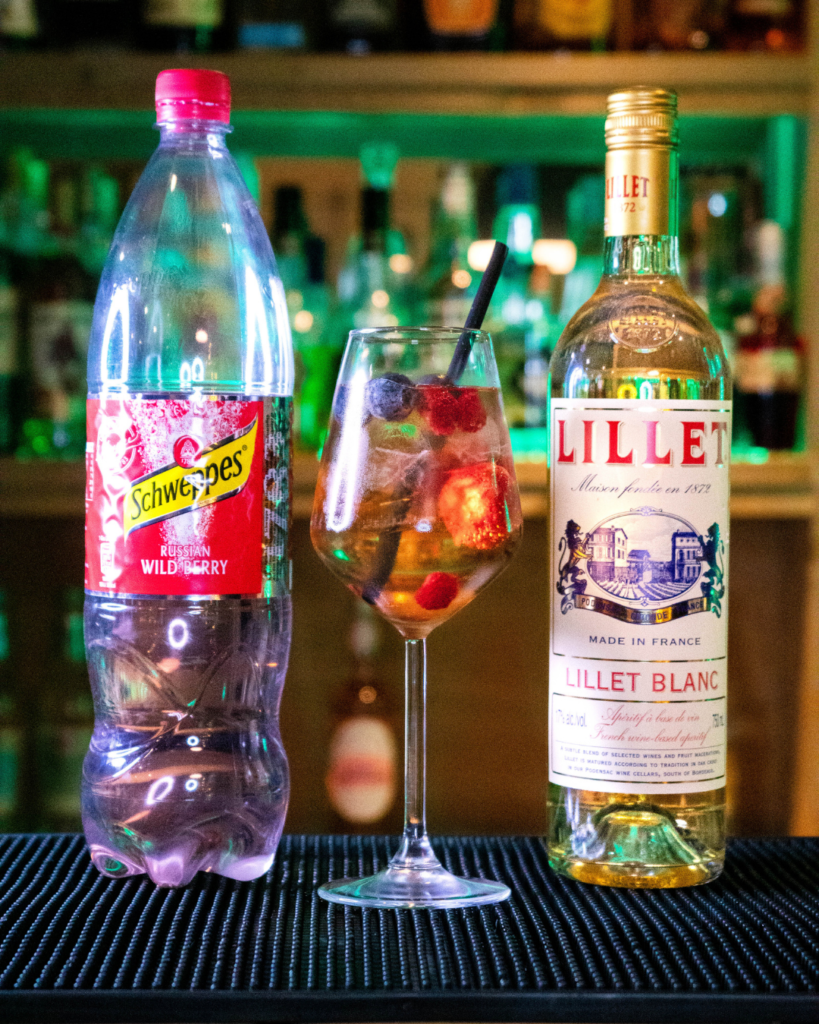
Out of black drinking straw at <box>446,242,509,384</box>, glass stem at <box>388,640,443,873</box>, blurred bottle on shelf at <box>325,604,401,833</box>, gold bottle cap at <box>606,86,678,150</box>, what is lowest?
blurred bottle on shelf at <box>325,604,401,833</box>

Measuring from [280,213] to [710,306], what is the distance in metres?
0.61

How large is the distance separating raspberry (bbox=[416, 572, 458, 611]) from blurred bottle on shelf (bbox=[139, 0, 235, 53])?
1.04m

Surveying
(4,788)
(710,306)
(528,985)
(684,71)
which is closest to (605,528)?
(528,985)

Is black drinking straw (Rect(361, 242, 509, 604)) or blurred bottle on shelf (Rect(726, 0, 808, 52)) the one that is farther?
blurred bottle on shelf (Rect(726, 0, 808, 52))

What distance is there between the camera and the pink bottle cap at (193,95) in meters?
0.77

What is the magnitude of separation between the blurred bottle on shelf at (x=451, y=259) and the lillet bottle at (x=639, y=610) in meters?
0.88

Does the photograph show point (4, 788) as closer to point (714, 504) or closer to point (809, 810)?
point (809, 810)

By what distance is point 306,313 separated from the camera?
65.5 inches

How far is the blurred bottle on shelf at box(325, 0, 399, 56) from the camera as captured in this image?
153 cm

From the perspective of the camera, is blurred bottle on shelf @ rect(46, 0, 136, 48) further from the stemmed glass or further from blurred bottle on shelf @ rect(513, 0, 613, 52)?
the stemmed glass

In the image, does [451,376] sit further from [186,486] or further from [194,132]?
[194,132]

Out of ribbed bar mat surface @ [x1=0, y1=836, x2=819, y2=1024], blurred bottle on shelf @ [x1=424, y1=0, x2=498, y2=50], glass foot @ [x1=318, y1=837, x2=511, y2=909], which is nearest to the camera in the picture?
ribbed bar mat surface @ [x1=0, y1=836, x2=819, y2=1024]

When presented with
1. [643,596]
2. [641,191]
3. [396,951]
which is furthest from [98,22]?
[396,951]

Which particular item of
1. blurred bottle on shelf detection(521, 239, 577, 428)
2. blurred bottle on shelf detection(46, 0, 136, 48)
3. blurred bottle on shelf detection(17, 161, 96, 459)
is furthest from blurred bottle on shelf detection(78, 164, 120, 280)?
blurred bottle on shelf detection(521, 239, 577, 428)
